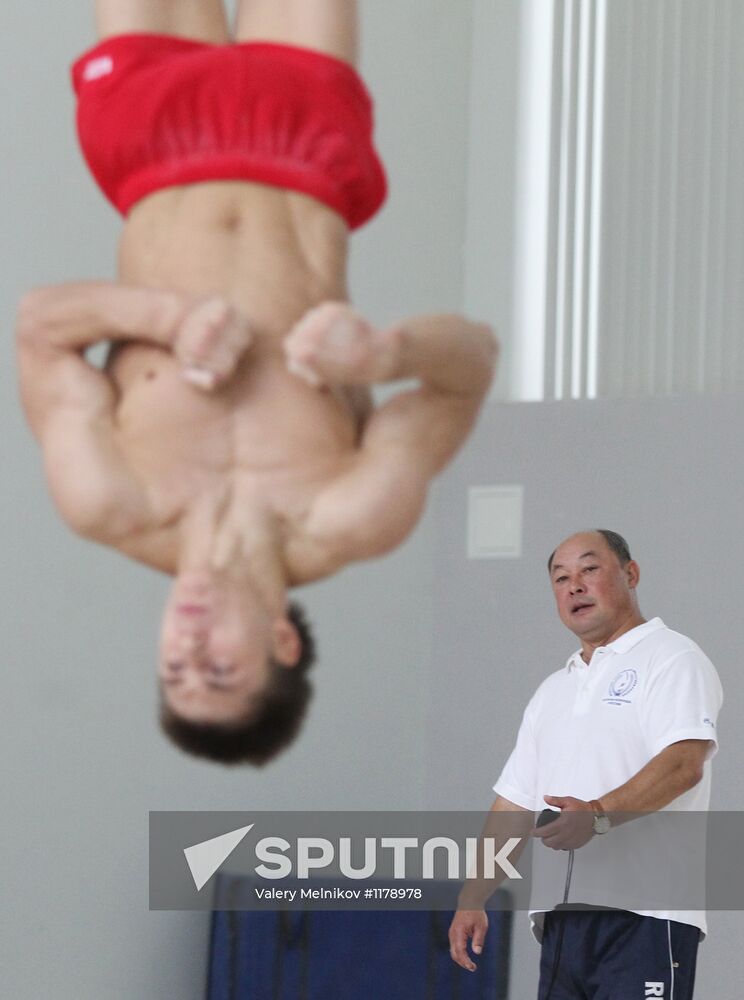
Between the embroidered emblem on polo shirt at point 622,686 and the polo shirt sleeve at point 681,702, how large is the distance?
0.14ft

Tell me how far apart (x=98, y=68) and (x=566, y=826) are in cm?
153

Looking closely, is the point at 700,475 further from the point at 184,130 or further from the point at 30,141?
the point at 184,130

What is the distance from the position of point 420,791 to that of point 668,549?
1063 mm

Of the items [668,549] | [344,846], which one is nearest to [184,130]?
[668,549]

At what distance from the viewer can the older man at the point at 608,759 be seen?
2.89 metres

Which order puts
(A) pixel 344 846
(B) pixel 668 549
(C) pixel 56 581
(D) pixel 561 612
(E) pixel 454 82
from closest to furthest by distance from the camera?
(D) pixel 561 612 < (C) pixel 56 581 < (B) pixel 668 549 < (A) pixel 344 846 < (E) pixel 454 82

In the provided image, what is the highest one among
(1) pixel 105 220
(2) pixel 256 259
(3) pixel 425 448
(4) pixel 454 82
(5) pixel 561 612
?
(4) pixel 454 82

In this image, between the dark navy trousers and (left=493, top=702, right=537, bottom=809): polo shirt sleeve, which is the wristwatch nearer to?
the dark navy trousers

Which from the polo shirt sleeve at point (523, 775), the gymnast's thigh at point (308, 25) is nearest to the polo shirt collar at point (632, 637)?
the polo shirt sleeve at point (523, 775)

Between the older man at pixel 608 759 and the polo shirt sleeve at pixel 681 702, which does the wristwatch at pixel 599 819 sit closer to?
the older man at pixel 608 759

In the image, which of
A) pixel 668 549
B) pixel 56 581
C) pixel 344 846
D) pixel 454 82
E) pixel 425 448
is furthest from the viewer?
pixel 454 82

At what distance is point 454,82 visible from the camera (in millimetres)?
4820

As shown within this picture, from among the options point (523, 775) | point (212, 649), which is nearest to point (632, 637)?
point (523, 775)

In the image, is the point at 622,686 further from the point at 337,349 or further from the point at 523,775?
the point at 337,349
